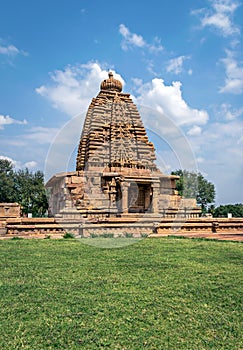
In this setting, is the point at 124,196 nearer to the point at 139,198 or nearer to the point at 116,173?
the point at 116,173

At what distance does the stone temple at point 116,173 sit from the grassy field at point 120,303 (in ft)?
40.1

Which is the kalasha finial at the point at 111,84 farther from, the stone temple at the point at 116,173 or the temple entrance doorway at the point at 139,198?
the temple entrance doorway at the point at 139,198

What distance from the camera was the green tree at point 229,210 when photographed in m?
50.1

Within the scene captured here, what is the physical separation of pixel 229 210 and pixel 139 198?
30.3m

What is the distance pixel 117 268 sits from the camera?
7.10 metres

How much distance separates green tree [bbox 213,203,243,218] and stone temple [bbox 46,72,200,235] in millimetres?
26366

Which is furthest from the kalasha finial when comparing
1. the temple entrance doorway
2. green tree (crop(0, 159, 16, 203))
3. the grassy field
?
the grassy field

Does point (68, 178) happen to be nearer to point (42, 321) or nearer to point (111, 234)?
point (111, 234)

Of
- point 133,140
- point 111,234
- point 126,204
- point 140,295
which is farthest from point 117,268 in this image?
point 133,140

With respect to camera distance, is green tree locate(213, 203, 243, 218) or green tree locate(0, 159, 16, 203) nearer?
green tree locate(0, 159, 16, 203)

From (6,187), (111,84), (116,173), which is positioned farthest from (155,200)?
(6,187)

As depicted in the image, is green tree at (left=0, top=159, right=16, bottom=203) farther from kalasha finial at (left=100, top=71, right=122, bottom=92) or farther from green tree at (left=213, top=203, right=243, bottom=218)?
green tree at (left=213, top=203, right=243, bottom=218)

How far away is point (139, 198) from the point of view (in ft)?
81.6

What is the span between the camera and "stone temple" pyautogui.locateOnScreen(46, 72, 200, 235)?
905 inches
